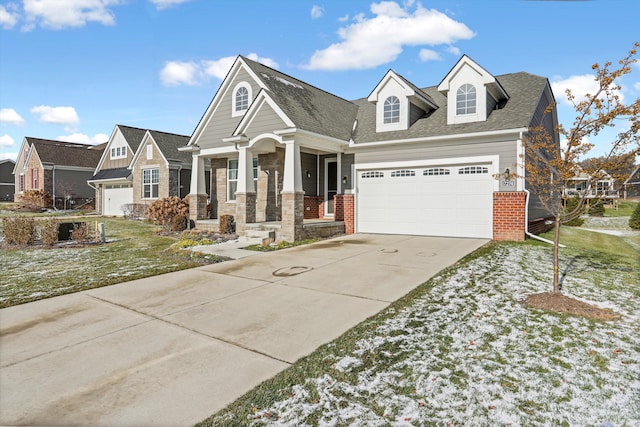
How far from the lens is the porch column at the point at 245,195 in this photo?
1416 centimetres

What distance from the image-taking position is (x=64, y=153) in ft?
116

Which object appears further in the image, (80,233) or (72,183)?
(72,183)

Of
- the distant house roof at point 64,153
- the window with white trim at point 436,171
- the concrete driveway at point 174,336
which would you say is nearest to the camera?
the concrete driveway at point 174,336

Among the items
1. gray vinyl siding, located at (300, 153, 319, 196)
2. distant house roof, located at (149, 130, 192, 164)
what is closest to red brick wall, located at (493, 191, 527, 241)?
gray vinyl siding, located at (300, 153, 319, 196)

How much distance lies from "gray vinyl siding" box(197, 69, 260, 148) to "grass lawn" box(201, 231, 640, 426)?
12.7 m

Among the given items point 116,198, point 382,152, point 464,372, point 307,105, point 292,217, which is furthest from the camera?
point 116,198

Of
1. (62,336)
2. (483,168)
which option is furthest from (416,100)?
(62,336)

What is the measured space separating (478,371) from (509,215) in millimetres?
9621

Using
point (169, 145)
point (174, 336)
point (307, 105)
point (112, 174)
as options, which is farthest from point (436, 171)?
point (112, 174)

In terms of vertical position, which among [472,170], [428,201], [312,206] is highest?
[472,170]

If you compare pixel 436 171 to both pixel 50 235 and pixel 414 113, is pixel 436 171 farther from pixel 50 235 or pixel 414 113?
pixel 50 235

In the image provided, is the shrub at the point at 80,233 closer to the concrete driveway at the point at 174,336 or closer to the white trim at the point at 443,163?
the concrete driveway at the point at 174,336

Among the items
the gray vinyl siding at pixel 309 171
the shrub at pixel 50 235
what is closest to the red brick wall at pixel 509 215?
the gray vinyl siding at pixel 309 171

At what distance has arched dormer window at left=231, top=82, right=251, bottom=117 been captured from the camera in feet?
51.7
